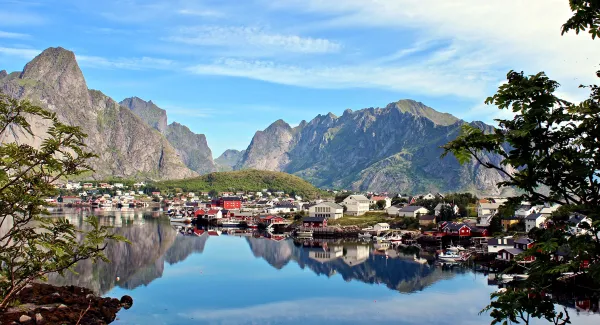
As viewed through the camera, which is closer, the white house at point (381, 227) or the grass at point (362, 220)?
the white house at point (381, 227)

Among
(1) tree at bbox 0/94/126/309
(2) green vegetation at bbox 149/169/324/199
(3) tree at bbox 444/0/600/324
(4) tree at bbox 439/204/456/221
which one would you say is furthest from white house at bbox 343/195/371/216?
(3) tree at bbox 444/0/600/324

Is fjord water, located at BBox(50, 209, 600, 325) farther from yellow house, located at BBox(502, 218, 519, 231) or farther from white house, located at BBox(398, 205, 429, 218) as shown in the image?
white house, located at BBox(398, 205, 429, 218)

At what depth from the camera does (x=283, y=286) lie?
36.2 m

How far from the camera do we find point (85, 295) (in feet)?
91.9

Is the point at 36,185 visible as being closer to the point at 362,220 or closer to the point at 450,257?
the point at 450,257

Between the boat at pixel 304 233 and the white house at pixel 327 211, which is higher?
the white house at pixel 327 211

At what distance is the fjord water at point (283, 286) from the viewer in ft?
89.0

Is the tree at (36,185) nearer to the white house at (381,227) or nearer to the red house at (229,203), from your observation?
the white house at (381,227)

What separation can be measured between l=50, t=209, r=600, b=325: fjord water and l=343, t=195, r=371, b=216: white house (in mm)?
30879

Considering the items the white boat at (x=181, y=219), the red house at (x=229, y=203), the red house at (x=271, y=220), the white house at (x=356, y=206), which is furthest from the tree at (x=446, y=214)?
the red house at (x=229, y=203)

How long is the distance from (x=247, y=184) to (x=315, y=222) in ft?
295

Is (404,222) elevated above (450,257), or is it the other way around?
(404,222)

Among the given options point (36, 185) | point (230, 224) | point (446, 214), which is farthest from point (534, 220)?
point (36, 185)

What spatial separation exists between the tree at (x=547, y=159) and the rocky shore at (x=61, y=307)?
63.1 feet
